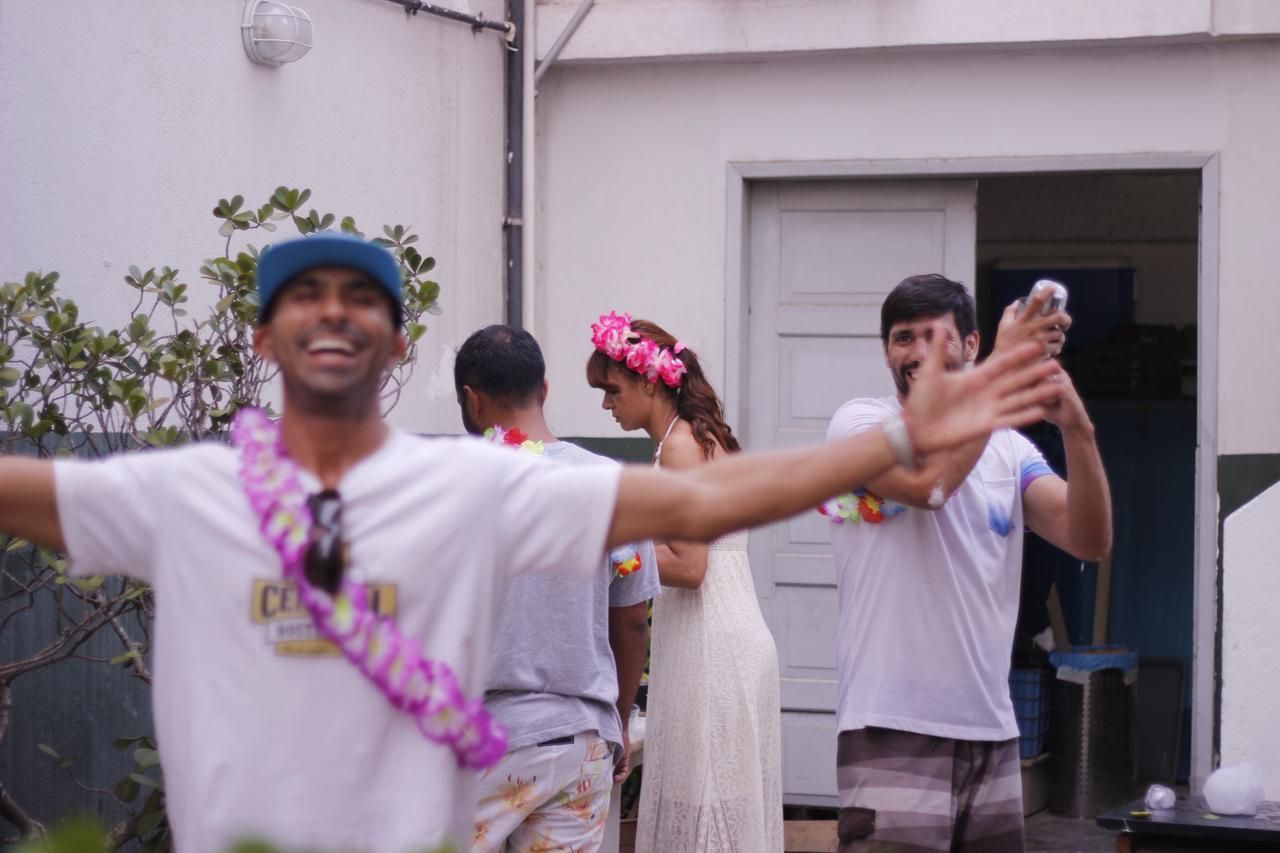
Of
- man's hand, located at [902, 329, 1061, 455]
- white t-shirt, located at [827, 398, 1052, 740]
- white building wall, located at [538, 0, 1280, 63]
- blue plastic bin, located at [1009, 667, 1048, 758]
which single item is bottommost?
blue plastic bin, located at [1009, 667, 1048, 758]

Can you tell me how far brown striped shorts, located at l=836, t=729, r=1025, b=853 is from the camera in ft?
12.4

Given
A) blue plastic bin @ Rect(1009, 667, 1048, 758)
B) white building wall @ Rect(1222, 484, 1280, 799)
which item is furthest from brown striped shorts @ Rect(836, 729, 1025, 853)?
blue plastic bin @ Rect(1009, 667, 1048, 758)

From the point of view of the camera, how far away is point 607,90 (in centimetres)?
791

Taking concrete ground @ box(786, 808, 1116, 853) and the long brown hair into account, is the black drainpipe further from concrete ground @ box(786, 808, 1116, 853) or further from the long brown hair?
the long brown hair

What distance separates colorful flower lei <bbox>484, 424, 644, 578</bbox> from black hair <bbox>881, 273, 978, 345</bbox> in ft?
2.72

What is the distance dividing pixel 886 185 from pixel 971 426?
17.8 ft

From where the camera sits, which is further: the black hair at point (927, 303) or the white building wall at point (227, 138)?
the white building wall at point (227, 138)

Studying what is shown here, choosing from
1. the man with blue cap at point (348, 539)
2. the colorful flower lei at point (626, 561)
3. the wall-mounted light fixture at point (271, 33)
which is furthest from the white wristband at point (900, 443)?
the wall-mounted light fixture at point (271, 33)

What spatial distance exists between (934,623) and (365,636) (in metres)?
1.84

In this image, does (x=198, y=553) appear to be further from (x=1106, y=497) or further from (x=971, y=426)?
(x=1106, y=497)

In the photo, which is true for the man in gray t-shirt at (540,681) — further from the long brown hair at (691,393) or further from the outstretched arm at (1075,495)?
the outstretched arm at (1075,495)

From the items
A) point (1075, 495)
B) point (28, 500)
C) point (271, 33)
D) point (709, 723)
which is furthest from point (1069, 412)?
point (271, 33)

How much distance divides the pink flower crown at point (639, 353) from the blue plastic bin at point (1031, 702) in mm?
4486

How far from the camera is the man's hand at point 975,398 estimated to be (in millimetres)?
2449
